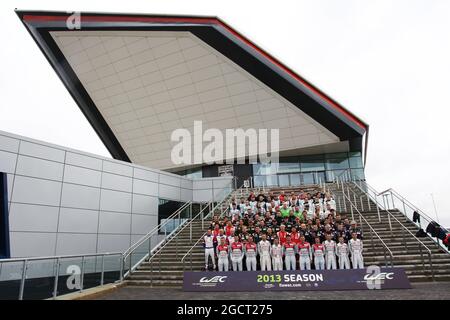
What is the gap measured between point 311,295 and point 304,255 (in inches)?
88.0

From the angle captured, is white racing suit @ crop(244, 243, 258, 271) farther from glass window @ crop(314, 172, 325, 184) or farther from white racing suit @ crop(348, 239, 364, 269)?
glass window @ crop(314, 172, 325, 184)

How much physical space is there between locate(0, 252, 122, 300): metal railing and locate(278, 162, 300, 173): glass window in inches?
686

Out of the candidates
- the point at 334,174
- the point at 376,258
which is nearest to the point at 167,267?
the point at 376,258

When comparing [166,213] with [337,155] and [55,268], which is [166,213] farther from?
[337,155]

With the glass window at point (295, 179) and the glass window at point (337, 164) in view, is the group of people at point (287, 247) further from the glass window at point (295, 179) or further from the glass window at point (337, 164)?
the glass window at point (337, 164)

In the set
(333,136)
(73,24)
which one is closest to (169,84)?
(73,24)

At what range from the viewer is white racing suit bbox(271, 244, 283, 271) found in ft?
35.2

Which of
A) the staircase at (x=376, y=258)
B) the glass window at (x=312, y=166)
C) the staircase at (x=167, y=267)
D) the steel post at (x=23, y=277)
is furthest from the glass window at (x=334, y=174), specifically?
the steel post at (x=23, y=277)

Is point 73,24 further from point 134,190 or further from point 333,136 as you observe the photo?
point 333,136

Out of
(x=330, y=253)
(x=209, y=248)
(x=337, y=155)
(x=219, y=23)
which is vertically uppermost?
(x=219, y=23)

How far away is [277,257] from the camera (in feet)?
35.4

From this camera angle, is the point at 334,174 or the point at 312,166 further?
the point at 312,166

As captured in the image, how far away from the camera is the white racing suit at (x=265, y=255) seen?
10843 mm

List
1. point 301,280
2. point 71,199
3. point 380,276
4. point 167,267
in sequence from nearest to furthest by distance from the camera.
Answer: point 380,276
point 301,280
point 167,267
point 71,199
